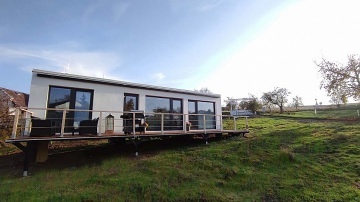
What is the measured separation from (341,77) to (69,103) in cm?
2188

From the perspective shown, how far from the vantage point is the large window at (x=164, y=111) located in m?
12.4

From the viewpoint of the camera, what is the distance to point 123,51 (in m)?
14.5

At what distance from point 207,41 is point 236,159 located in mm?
7996

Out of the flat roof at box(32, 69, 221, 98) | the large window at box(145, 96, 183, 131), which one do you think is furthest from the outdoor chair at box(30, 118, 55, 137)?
the large window at box(145, 96, 183, 131)

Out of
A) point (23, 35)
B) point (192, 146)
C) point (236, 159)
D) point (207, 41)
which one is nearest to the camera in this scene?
point (236, 159)

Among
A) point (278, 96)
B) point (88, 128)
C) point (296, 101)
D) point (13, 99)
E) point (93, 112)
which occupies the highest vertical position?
point (278, 96)

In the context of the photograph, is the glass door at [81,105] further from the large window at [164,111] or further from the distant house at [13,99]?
the distant house at [13,99]

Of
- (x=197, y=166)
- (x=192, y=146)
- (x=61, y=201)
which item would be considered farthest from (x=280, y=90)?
(x=61, y=201)

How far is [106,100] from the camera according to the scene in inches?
446

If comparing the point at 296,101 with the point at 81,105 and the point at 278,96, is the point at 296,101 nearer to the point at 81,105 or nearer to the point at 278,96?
the point at 278,96

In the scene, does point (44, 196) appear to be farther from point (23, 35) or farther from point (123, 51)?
point (123, 51)

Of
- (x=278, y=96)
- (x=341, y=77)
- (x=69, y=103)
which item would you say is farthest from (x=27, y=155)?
(x=278, y=96)

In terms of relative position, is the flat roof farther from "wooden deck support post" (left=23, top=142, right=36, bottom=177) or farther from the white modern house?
"wooden deck support post" (left=23, top=142, right=36, bottom=177)

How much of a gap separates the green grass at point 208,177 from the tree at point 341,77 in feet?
36.8
